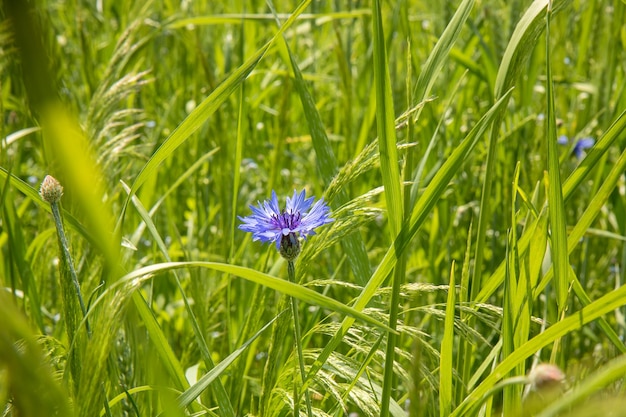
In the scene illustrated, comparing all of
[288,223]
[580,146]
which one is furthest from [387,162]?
[580,146]

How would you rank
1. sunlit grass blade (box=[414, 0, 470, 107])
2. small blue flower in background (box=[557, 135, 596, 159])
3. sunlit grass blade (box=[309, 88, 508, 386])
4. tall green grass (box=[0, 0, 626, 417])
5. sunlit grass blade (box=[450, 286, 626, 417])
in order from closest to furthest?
1. tall green grass (box=[0, 0, 626, 417])
2. sunlit grass blade (box=[450, 286, 626, 417])
3. sunlit grass blade (box=[309, 88, 508, 386])
4. sunlit grass blade (box=[414, 0, 470, 107])
5. small blue flower in background (box=[557, 135, 596, 159])

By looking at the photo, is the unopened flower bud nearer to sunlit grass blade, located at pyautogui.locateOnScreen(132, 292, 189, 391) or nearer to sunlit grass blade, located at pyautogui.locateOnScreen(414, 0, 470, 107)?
sunlit grass blade, located at pyautogui.locateOnScreen(132, 292, 189, 391)

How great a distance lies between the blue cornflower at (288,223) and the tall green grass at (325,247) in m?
0.03

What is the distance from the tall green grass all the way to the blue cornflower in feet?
0.09

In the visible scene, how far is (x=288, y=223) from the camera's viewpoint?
92 cm

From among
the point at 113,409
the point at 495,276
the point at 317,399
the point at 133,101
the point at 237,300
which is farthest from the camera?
the point at 133,101

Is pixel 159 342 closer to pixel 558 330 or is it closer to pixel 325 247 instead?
pixel 325 247

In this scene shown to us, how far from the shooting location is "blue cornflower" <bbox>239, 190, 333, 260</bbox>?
0.88 m

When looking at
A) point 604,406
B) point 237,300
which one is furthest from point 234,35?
point 604,406

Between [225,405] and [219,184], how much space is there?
0.94m

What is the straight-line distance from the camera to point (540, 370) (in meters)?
0.48

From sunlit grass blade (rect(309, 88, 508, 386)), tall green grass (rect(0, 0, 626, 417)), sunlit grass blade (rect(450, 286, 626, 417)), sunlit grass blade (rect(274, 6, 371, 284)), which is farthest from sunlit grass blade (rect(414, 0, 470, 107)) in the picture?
sunlit grass blade (rect(450, 286, 626, 417))

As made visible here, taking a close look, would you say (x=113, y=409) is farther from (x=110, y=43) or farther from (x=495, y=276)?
(x=110, y=43)

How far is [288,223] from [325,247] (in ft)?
0.40
